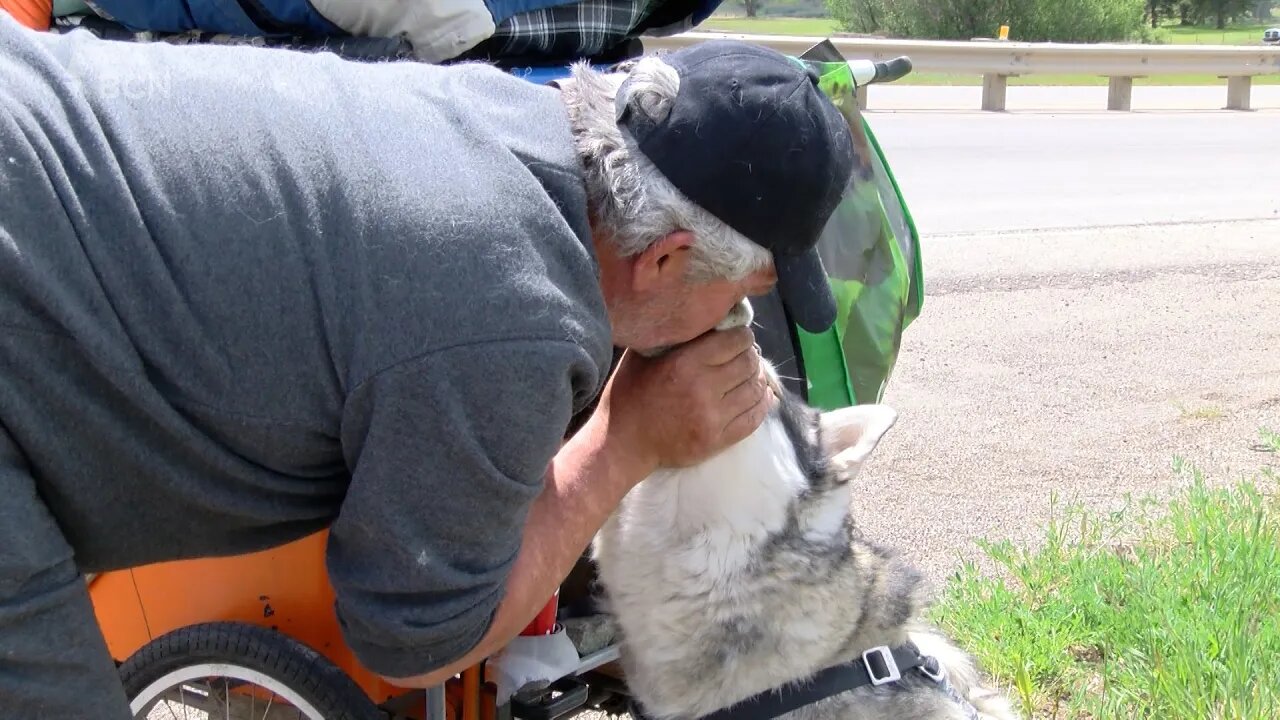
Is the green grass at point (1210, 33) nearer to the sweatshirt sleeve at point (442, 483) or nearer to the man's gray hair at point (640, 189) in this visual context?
the man's gray hair at point (640, 189)

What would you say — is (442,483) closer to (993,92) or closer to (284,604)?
(284,604)

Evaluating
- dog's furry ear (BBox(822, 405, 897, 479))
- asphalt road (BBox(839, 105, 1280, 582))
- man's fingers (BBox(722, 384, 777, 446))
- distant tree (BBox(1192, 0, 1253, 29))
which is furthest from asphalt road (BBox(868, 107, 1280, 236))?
distant tree (BBox(1192, 0, 1253, 29))

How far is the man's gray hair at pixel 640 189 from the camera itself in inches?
73.8

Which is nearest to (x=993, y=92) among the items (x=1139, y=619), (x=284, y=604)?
(x=1139, y=619)

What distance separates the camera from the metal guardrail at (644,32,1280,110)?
16.3 m

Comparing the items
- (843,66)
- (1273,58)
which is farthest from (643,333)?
(1273,58)

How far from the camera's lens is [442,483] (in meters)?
1.69

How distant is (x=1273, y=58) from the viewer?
59.4 ft

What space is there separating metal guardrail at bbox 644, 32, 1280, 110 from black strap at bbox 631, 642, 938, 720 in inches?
509

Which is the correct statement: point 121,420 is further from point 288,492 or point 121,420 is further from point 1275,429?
point 1275,429

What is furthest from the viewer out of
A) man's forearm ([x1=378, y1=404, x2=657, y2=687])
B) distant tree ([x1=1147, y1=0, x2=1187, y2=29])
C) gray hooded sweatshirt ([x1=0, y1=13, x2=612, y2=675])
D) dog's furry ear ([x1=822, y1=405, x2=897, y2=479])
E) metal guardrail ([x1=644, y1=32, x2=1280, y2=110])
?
distant tree ([x1=1147, y1=0, x2=1187, y2=29])

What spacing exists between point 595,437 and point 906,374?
3769 mm

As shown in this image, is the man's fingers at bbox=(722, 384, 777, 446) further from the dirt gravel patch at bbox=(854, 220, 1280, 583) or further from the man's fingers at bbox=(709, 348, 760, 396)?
the dirt gravel patch at bbox=(854, 220, 1280, 583)

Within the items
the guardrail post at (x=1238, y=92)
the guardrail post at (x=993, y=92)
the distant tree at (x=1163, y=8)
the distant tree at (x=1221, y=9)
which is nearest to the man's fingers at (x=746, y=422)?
the guardrail post at (x=993, y=92)
